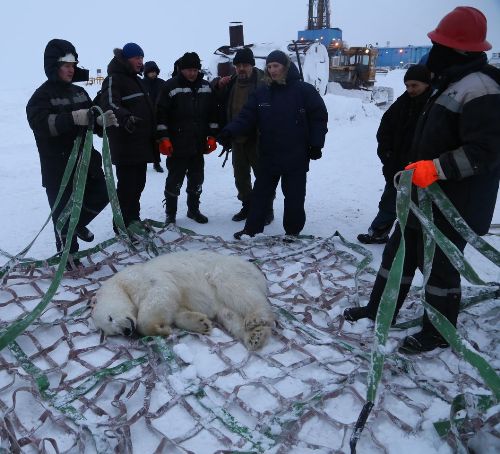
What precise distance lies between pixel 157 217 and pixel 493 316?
3863mm

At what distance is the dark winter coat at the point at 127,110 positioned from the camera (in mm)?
4180

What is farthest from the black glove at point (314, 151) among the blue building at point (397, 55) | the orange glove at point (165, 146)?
the blue building at point (397, 55)

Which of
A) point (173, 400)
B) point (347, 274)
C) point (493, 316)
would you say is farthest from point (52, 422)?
point (493, 316)

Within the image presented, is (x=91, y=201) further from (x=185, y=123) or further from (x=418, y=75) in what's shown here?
(x=418, y=75)

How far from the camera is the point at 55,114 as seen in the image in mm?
3520

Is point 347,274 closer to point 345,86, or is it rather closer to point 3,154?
point 3,154

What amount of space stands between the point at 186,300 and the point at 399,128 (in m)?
2.58

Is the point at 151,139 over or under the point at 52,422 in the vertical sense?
over

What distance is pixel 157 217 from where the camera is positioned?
Result: 18.0 feet

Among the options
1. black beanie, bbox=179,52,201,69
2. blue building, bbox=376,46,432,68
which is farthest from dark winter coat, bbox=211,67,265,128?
blue building, bbox=376,46,432,68

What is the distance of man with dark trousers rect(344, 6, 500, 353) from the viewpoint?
221 cm

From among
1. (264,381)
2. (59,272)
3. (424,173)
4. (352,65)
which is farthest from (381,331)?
(352,65)

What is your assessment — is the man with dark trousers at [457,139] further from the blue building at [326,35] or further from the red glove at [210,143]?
the blue building at [326,35]

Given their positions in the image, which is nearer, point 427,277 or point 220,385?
point 427,277
